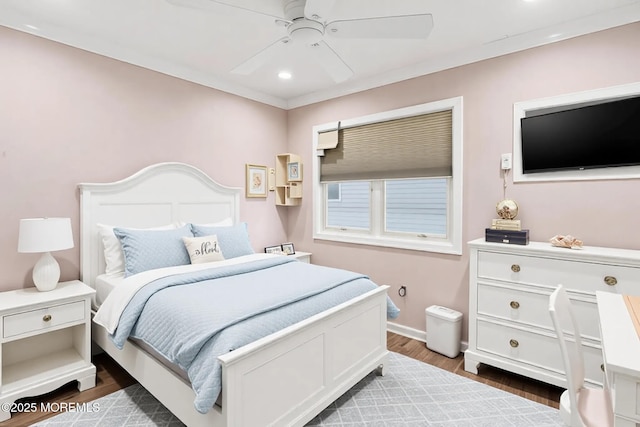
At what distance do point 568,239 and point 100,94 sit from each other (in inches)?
148

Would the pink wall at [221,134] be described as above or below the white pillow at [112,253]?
above

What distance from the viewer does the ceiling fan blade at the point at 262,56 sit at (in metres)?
2.10

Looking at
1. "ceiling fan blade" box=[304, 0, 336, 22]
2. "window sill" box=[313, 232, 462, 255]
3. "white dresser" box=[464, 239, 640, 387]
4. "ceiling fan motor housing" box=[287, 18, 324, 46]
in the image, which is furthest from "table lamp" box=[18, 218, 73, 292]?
"white dresser" box=[464, 239, 640, 387]

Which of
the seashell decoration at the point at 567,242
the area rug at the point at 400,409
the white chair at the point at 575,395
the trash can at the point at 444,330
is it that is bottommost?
the area rug at the point at 400,409

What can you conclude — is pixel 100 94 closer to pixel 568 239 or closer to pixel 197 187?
pixel 197 187

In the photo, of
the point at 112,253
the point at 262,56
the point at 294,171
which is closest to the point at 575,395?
the point at 262,56

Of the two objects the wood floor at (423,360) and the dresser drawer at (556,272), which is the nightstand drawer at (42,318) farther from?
the dresser drawer at (556,272)

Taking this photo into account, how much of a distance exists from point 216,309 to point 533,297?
2.10m

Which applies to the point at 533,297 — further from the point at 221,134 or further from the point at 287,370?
the point at 221,134

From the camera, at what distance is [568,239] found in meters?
2.26

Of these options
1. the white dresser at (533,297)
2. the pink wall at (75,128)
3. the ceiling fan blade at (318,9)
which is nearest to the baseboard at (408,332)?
the white dresser at (533,297)

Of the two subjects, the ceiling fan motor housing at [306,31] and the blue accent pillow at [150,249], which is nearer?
the ceiling fan motor housing at [306,31]

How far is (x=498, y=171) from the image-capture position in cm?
275

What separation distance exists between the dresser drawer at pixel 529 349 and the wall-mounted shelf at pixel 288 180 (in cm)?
253
